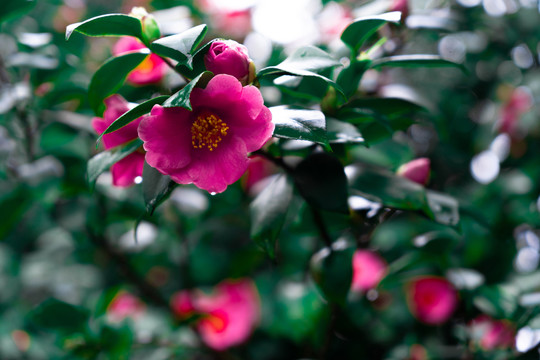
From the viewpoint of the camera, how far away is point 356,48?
2.23 feet

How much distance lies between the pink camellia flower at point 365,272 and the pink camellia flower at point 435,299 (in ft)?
0.36

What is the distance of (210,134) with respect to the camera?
615 mm

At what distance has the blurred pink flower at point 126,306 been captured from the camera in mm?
1288

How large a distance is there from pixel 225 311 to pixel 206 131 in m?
0.79

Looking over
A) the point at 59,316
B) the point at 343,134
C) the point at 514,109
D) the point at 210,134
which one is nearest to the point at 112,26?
the point at 210,134

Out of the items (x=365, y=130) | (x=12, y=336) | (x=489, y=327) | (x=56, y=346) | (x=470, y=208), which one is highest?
(x=365, y=130)

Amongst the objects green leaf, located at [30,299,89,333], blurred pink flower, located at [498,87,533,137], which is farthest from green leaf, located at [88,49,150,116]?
blurred pink flower, located at [498,87,533,137]

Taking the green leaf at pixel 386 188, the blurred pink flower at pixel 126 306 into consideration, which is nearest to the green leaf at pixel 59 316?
the blurred pink flower at pixel 126 306

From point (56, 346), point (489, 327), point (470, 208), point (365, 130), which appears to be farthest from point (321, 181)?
point (56, 346)

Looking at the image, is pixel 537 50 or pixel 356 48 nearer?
pixel 356 48

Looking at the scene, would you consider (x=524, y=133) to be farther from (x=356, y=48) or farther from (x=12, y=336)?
(x=12, y=336)

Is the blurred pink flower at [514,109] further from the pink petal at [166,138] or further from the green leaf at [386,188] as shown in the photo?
the pink petal at [166,138]

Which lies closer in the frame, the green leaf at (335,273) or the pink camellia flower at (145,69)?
the green leaf at (335,273)

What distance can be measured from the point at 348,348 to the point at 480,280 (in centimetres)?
43
